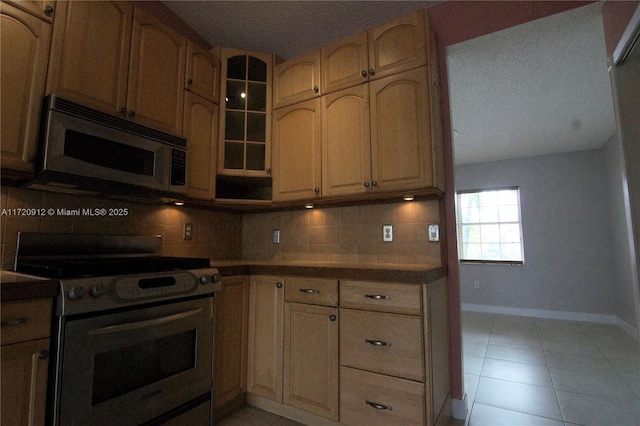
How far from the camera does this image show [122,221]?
194 centimetres

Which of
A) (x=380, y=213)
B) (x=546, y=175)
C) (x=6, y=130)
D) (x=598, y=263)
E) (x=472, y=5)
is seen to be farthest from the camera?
(x=546, y=175)

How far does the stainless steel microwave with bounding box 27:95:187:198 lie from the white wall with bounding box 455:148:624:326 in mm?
5280

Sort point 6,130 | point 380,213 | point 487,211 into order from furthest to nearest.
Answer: point 487,211
point 380,213
point 6,130

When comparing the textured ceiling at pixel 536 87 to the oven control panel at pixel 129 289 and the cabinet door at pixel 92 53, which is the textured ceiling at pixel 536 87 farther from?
the oven control panel at pixel 129 289

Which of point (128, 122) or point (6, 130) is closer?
point (6, 130)

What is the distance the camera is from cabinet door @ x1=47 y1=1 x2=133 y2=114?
4.89 ft

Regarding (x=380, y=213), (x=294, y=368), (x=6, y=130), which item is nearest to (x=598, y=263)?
(x=380, y=213)

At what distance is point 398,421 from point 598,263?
4797 millimetres

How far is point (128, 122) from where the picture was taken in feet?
5.53

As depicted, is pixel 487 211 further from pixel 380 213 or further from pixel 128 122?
pixel 128 122

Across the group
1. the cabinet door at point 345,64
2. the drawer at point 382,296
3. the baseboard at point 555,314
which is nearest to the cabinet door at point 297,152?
the cabinet door at point 345,64

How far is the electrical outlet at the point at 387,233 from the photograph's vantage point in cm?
221

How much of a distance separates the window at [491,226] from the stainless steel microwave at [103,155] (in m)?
4.58

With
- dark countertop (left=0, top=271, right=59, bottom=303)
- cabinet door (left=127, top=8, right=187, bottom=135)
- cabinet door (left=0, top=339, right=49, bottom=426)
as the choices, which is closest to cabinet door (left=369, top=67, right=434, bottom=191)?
cabinet door (left=127, top=8, right=187, bottom=135)
